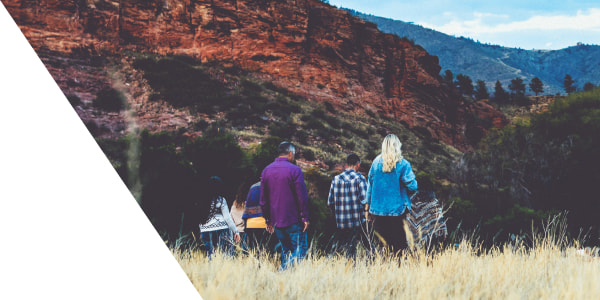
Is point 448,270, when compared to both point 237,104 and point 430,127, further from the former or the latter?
point 430,127

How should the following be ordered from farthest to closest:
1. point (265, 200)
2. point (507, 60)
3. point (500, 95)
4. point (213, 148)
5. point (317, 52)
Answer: point (507, 60), point (500, 95), point (317, 52), point (213, 148), point (265, 200)

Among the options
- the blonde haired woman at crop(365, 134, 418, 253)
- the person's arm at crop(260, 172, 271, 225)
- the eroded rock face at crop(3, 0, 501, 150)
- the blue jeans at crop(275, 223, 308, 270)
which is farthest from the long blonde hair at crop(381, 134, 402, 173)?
the eroded rock face at crop(3, 0, 501, 150)

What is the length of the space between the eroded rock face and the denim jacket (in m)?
5.07

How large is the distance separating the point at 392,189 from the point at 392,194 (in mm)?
33

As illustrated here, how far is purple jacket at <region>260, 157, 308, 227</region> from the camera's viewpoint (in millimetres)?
2383

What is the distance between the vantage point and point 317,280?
157 centimetres

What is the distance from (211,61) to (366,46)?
1281 cm

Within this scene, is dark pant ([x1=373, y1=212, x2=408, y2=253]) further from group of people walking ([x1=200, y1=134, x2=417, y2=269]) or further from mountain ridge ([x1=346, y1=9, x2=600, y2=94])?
mountain ridge ([x1=346, y1=9, x2=600, y2=94])

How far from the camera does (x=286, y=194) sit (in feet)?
7.86

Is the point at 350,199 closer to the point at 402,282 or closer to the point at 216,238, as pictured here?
the point at 216,238

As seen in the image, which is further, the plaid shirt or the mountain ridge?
the mountain ridge

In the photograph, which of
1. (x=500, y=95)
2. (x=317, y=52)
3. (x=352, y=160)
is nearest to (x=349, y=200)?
(x=352, y=160)

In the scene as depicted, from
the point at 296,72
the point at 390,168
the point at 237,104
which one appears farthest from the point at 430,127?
the point at 390,168

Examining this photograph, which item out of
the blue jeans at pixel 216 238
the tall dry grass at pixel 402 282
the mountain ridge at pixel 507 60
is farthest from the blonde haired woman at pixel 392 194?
the mountain ridge at pixel 507 60
